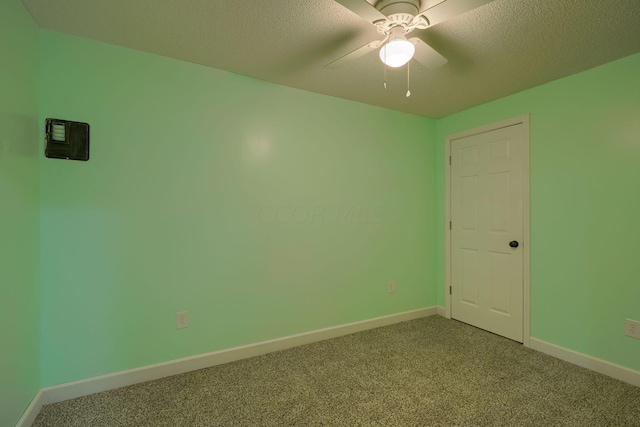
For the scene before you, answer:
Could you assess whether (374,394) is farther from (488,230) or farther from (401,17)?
(401,17)

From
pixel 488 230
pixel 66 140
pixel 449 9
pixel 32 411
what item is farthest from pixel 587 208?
pixel 32 411

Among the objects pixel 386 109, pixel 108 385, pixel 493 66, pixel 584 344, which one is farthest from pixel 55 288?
pixel 584 344

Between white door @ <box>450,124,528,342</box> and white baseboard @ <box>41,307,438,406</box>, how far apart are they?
0.94 metres

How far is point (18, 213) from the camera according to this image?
1.51 meters

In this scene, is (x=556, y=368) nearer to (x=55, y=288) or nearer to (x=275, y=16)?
(x=275, y=16)

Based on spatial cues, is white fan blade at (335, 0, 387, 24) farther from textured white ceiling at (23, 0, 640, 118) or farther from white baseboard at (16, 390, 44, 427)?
white baseboard at (16, 390, 44, 427)

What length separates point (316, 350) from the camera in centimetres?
249

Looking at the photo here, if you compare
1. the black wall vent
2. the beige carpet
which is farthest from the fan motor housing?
the beige carpet

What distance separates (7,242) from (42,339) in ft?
2.48

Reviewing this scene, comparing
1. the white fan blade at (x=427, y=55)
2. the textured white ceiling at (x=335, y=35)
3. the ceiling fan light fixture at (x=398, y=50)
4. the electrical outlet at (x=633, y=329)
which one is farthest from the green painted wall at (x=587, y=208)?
the ceiling fan light fixture at (x=398, y=50)

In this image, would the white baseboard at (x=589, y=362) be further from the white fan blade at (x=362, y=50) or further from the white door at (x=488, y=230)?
the white fan blade at (x=362, y=50)

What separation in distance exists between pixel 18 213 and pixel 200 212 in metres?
0.98

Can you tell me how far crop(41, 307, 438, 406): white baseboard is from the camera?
1.81m

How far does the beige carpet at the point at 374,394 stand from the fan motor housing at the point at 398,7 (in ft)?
7.20
